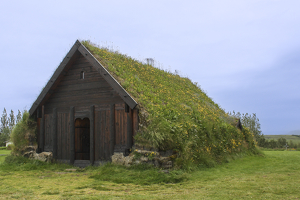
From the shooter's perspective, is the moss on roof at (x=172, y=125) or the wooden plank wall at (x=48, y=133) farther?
the wooden plank wall at (x=48, y=133)

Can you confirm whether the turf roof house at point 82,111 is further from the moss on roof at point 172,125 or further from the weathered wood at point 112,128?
the moss on roof at point 172,125

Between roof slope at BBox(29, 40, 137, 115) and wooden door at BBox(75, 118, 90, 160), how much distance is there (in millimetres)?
2361

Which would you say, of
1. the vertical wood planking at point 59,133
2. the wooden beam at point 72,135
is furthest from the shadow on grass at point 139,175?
the vertical wood planking at point 59,133

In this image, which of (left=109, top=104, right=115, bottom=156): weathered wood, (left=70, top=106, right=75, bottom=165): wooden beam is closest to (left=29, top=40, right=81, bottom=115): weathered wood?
(left=70, top=106, right=75, bottom=165): wooden beam

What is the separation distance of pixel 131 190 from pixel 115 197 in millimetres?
1286

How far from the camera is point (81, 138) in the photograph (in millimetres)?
16766

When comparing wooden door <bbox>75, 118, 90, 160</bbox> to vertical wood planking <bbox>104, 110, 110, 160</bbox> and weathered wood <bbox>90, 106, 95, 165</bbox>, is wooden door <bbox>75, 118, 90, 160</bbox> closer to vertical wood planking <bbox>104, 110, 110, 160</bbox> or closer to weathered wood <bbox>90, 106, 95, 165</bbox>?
weathered wood <bbox>90, 106, 95, 165</bbox>

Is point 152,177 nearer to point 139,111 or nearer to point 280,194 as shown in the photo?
point 139,111

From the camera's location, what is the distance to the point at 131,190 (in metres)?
8.46

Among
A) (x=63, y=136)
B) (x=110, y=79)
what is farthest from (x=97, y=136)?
(x=110, y=79)

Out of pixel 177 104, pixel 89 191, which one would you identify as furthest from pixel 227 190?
pixel 177 104

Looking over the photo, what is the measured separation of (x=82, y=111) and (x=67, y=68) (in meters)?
2.73

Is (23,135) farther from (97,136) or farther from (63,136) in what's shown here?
(97,136)

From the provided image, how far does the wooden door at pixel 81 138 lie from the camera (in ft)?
49.2
